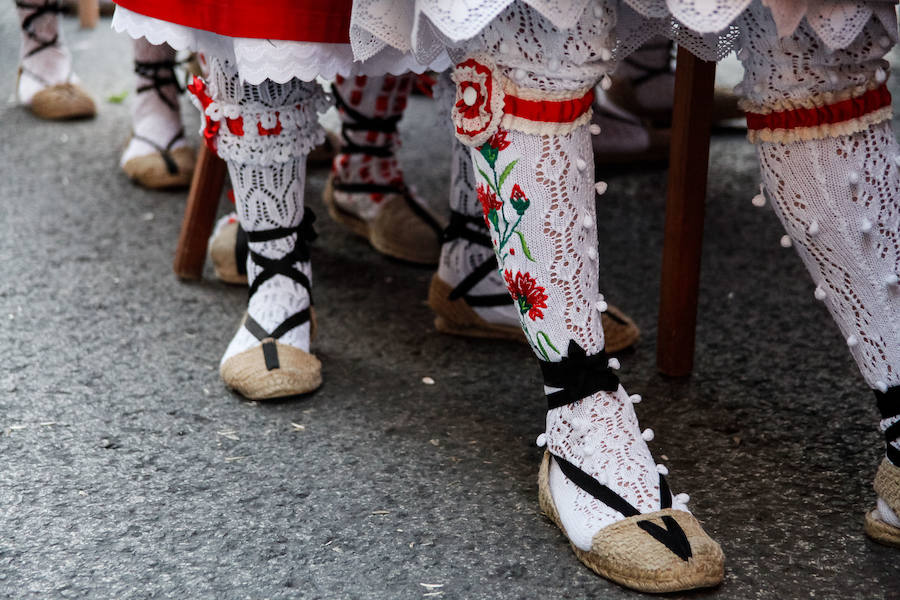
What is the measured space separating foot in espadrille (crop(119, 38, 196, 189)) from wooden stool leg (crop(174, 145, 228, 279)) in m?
0.38

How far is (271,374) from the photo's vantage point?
1.18 metres

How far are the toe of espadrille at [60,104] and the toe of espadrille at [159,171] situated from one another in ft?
1.37

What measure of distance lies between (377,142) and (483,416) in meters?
0.58

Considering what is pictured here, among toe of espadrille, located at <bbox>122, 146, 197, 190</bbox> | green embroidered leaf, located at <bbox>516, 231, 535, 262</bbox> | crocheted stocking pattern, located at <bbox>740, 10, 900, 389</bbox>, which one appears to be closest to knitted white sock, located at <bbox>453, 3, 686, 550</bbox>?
green embroidered leaf, located at <bbox>516, 231, 535, 262</bbox>

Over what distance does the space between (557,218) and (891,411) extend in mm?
343

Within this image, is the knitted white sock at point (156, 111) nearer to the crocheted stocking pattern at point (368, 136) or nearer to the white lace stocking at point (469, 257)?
the crocheted stocking pattern at point (368, 136)

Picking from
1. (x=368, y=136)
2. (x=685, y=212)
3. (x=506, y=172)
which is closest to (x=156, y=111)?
(x=368, y=136)

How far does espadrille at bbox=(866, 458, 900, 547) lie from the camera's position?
896 mm

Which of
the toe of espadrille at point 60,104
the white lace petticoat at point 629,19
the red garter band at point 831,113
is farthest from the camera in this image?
the toe of espadrille at point 60,104

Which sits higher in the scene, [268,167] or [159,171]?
[268,167]

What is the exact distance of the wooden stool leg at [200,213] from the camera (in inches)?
56.5

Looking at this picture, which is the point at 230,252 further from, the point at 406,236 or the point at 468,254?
the point at 468,254

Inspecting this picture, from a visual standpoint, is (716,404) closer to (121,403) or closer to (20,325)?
(121,403)

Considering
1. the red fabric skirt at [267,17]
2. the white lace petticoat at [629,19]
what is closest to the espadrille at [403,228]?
the red fabric skirt at [267,17]
